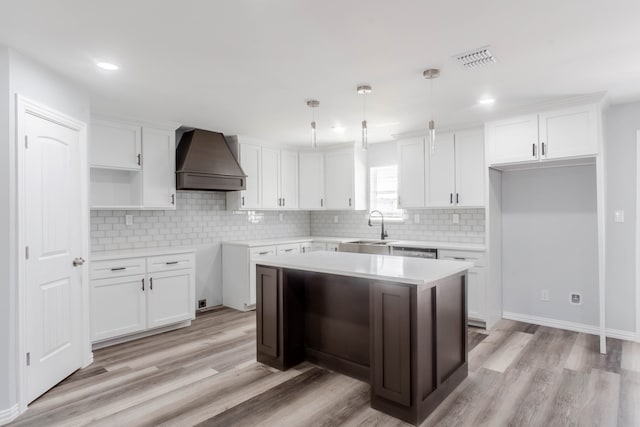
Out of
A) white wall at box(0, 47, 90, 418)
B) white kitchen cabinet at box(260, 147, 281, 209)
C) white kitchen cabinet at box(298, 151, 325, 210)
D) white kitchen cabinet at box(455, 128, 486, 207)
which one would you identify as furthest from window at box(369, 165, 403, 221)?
white wall at box(0, 47, 90, 418)

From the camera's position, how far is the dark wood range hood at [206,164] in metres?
4.58

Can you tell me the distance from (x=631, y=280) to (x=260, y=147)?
4.70 metres

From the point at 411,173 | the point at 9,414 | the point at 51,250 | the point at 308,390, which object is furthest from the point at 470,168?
the point at 9,414

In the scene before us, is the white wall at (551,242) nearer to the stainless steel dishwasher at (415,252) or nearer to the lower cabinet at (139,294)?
the stainless steel dishwasher at (415,252)

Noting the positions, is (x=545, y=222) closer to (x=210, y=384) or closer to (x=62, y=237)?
(x=210, y=384)

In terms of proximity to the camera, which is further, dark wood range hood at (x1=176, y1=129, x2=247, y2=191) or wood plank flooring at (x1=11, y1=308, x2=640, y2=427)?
dark wood range hood at (x1=176, y1=129, x2=247, y2=191)

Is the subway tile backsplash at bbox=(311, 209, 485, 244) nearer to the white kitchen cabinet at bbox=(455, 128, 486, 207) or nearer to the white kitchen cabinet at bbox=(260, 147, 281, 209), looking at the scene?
the white kitchen cabinet at bbox=(455, 128, 486, 207)

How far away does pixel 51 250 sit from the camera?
289cm

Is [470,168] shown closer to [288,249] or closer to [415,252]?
[415,252]

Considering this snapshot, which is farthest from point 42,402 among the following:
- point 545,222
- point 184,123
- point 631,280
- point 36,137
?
point 631,280

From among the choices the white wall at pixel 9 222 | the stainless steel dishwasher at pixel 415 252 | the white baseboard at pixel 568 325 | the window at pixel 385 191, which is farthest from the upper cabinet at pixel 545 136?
the white wall at pixel 9 222

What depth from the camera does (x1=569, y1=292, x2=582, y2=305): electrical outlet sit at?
416 cm

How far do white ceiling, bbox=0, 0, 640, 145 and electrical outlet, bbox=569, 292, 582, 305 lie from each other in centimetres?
206

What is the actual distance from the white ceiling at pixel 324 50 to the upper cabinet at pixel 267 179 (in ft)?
4.89
